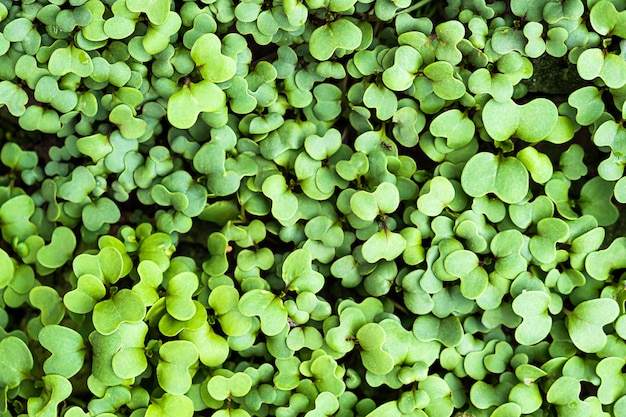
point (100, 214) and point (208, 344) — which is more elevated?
point (100, 214)

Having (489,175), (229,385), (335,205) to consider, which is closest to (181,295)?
(229,385)

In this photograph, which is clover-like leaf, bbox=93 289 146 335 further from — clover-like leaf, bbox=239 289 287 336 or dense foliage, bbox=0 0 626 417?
clover-like leaf, bbox=239 289 287 336

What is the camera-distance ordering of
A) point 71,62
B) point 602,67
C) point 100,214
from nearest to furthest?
point 602,67
point 71,62
point 100,214

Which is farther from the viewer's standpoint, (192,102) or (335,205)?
(335,205)

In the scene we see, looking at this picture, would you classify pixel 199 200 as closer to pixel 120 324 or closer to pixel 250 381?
pixel 120 324

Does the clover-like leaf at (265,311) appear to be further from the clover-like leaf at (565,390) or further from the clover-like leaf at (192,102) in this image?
the clover-like leaf at (565,390)

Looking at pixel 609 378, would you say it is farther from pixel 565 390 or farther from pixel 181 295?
pixel 181 295

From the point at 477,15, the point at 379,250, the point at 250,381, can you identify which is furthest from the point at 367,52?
the point at 250,381

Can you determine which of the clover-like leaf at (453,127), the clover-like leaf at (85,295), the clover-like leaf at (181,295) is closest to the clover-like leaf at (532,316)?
the clover-like leaf at (453,127)
